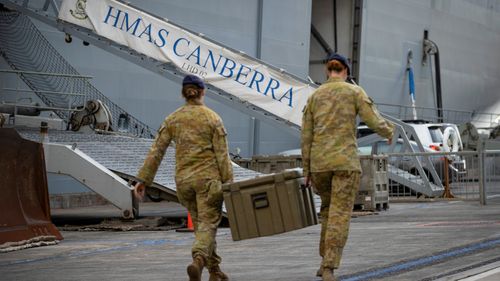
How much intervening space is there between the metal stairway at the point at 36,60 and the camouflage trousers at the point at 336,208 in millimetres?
13650

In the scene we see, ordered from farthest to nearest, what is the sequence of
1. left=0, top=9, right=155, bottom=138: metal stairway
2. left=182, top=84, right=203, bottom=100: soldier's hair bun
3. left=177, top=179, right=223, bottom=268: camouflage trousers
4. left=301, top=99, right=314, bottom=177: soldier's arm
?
left=0, top=9, right=155, bottom=138: metal stairway → left=182, top=84, right=203, bottom=100: soldier's hair bun → left=301, top=99, right=314, bottom=177: soldier's arm → left=177, top=179, right=223, bottom=268: camouflage trousers

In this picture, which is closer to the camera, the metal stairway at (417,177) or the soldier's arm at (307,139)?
the soldier's arm at (307,139)

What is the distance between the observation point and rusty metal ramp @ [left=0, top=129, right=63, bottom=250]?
1381cm

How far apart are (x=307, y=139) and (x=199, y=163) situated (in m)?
0.92

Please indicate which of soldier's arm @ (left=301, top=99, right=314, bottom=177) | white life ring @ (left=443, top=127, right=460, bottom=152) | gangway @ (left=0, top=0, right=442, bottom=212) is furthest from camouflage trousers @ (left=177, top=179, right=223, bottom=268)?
white life ring @ (left=443, top=127, right=460, bottom=152)

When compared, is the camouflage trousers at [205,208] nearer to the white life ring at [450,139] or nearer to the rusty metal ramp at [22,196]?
the rusty metal ramp at [22,196]

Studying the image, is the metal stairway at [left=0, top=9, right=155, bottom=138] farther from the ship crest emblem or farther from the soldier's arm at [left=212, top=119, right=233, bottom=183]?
the soldier's arm at [left=212, top=119, right=233, bottom=183]

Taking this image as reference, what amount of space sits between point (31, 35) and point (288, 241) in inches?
447

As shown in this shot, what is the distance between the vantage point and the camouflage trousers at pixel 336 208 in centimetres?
860

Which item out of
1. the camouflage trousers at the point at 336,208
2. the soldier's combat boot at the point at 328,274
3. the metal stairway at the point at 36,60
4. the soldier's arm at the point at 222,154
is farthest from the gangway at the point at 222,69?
the soldier's combat boot at the point at 328,274

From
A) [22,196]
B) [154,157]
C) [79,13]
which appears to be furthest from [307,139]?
[79,13]

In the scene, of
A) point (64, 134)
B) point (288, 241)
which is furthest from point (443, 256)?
point (64, 134)

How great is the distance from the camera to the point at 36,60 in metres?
23.1

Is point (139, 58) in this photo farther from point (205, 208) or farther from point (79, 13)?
point (205, 208)
